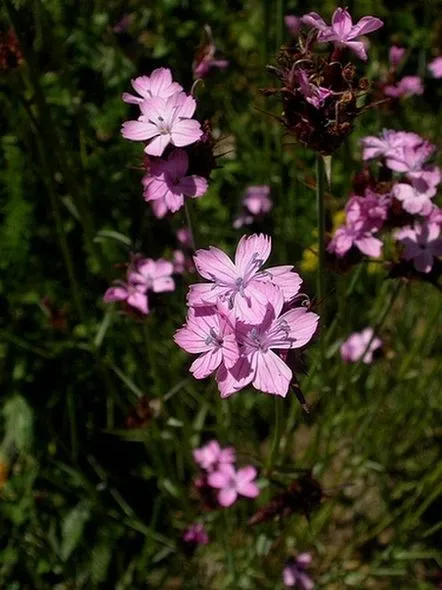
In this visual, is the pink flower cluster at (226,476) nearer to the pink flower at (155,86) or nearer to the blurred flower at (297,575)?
the blurred flower at (297,575)

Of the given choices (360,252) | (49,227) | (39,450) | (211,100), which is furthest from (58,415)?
(360,252)

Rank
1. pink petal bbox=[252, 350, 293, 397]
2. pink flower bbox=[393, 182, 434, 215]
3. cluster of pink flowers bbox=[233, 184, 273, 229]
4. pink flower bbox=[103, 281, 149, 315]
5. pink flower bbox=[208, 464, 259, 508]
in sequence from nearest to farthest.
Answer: pink petal bbox=[252, 350, 293, 397] < pink flower bbox=[393, 182, 434, 215] < pink flower bbox=[103, 281, 149, 315] < pink flower bbox=[208, 464, 259, 508] < cluster of pink flowers bbox=[233, 184, 273, 229]

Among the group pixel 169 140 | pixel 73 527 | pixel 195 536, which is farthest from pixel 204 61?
pixel 73 527

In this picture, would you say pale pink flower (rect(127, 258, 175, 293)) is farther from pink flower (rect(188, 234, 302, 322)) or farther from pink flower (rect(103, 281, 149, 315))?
pink flower (rect(188, 234, 302, 322))

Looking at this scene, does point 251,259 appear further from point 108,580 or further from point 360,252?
point 108,580

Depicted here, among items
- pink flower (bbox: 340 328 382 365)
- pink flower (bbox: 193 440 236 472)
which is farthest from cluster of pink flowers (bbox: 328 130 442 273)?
pink flower (bbox: 193 440 236 472)

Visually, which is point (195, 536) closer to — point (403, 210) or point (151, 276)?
point (151, 276)

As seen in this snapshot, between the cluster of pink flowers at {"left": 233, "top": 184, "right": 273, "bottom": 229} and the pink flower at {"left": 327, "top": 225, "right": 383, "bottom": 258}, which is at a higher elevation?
the pink flower at {"left": 327, "top": 225, "right": 383, "bottom": 258}
